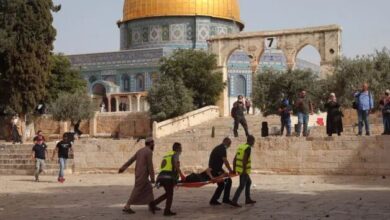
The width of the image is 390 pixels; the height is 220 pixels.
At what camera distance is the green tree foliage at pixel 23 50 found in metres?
27.2

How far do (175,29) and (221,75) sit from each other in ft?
57.6

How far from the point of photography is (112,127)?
3284 cm

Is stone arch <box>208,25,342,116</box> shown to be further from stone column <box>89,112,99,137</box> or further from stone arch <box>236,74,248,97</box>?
stone arch <box>236,74,248,97</box>

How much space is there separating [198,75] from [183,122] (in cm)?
452

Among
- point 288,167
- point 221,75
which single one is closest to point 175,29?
point 221,75

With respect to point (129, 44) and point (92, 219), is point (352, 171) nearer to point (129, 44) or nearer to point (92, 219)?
point (92, 219)

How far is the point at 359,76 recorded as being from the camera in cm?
2497

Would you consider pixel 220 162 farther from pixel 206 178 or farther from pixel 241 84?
pixel 241 84

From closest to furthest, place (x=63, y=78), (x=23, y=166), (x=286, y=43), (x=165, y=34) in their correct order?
(x=23, y=166), (x=286, y=43), (x=63, y=78), (x=165, y=34)

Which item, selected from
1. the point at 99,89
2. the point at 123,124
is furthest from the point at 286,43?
the point at 99,89

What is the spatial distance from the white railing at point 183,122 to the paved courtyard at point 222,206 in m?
10.2

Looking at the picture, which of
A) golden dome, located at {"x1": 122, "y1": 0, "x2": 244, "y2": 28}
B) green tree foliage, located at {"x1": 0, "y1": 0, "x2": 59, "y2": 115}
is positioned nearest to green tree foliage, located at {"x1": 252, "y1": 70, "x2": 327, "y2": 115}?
green tree foliage, located at {"x1": 0, "y1": 0, "x2": 59, "y2": 115}

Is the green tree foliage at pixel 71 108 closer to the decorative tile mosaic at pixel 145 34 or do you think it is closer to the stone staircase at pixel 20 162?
the stone staircase at pixel 20 162

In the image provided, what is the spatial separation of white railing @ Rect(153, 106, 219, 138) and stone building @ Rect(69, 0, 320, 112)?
16.4 meters
